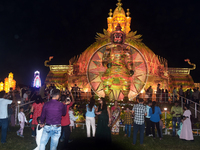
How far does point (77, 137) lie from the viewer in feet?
31.5

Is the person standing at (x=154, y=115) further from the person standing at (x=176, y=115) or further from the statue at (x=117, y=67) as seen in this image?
the statue at (x=117, y=67)

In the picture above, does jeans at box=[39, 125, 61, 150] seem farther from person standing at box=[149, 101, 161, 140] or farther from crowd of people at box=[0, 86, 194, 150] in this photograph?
person standing at box=[149, 101, 161, 140]

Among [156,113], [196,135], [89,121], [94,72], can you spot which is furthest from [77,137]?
[94,72]

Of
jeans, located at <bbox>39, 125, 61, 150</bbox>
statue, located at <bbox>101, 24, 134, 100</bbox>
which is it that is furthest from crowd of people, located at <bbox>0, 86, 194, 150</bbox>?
statue, located at <bbox>101, 24, 134, 100</bbox>

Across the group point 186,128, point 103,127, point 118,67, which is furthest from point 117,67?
point 103,127

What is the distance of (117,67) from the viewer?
19.5 m

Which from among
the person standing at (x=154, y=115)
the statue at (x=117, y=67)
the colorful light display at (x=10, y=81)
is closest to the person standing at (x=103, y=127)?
the person standing at (x=154, y=115)

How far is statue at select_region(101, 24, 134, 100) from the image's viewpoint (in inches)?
769

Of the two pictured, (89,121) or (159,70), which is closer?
(89,121)

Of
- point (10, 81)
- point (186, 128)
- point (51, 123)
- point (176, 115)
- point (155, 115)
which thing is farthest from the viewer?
point (10, 81)

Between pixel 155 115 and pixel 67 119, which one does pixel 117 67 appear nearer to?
pixel 155 115

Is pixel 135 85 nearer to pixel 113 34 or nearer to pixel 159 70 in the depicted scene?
pixel 159 70

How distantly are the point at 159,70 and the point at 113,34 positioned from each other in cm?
682

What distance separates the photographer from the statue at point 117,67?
19531 millimetres
